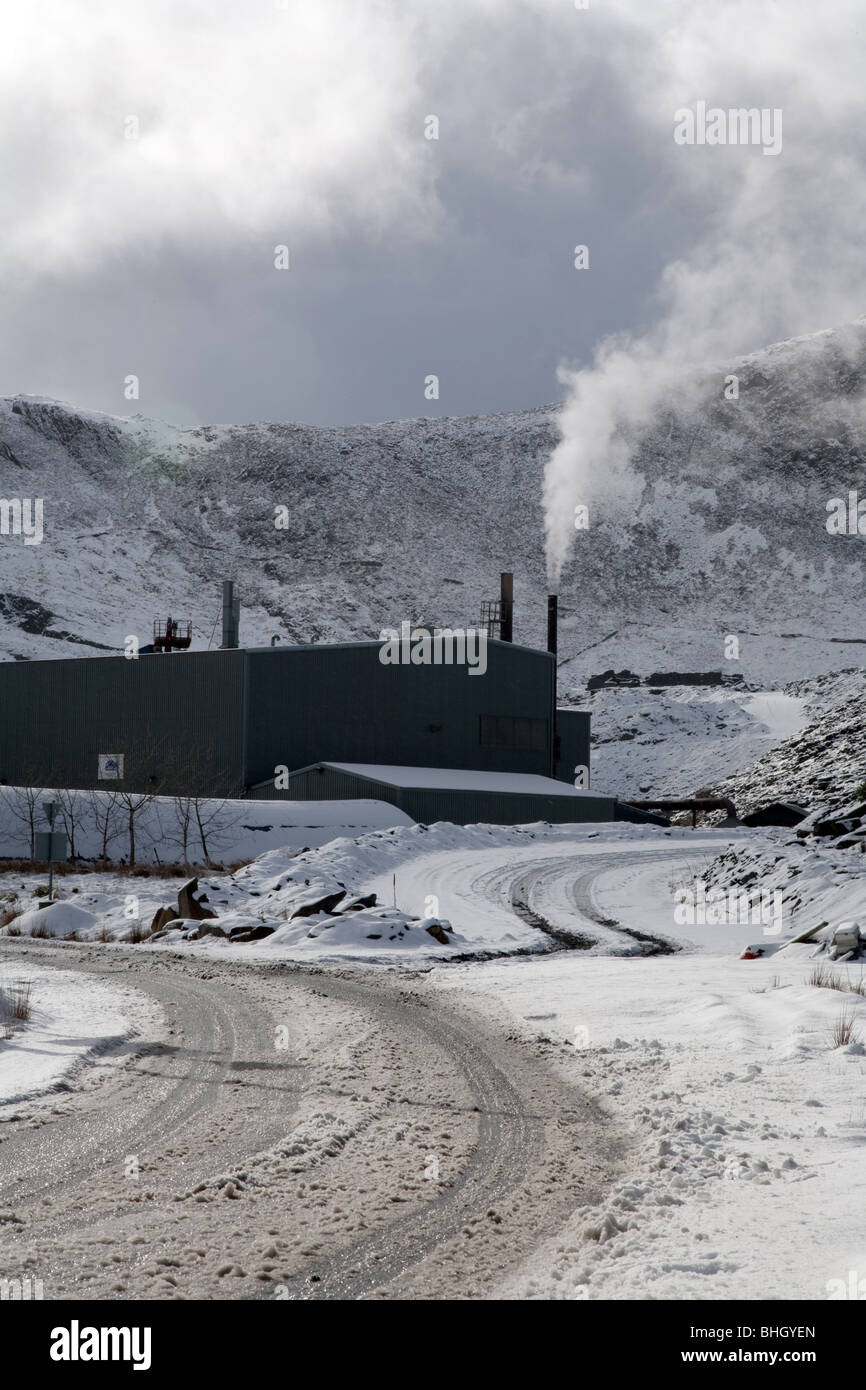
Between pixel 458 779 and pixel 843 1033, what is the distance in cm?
3828

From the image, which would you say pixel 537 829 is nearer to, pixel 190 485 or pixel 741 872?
pixel 741 872

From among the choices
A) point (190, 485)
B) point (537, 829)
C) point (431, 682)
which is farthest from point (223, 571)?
point (537, 829)

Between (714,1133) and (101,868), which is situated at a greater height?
(714,1133)

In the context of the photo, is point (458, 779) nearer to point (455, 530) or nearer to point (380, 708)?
point (380, 708)

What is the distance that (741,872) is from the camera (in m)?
25.2

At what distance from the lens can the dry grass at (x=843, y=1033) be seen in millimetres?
9914

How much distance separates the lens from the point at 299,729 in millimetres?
46969

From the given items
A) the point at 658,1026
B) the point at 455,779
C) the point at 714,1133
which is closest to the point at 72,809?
the point at 455,779

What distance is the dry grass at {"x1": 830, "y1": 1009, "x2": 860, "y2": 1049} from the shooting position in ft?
32.5

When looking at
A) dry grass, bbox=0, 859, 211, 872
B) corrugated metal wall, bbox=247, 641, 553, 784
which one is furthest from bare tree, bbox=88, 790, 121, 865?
corrugated metal wall, bbox=247, 641, 553, 784

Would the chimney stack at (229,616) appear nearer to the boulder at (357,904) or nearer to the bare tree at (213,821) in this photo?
the bare tree at (213,821)

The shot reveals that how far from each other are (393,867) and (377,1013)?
61.5ft

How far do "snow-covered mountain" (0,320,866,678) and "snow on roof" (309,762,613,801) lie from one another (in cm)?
7905

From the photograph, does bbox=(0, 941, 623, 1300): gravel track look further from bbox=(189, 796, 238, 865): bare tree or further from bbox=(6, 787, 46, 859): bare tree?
bbox=(6, 787, 46, 859): bare tree
